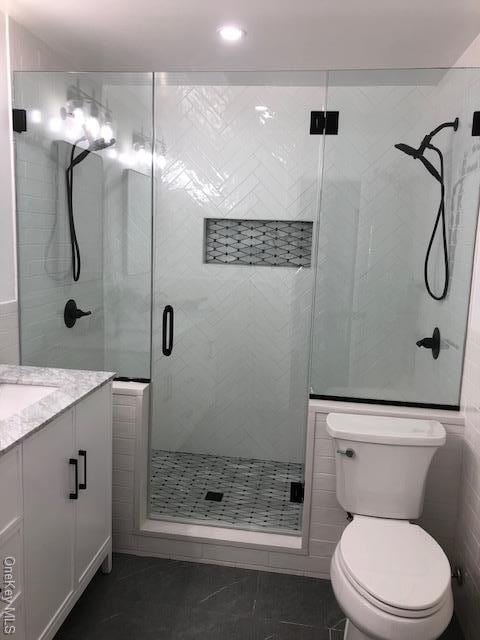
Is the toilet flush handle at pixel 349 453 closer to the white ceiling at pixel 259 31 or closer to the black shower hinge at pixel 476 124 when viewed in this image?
the black shower hinge at pixel 476 124

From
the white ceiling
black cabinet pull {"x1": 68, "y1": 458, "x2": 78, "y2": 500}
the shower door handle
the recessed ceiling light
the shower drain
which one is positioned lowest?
the shower drain

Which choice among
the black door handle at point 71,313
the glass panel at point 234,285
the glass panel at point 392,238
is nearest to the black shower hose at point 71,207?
the black door handle at point 71,313

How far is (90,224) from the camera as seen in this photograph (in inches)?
113

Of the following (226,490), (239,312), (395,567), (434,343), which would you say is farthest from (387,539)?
(239,312)

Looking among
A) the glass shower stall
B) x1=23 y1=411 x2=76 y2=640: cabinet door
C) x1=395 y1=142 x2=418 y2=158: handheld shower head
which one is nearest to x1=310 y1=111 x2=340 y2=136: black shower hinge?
the glass shower stall

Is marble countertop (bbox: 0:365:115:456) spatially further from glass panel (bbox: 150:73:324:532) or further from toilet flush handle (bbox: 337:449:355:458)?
toilet flush handle (bbox: 337:449:355:458)

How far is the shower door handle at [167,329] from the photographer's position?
2.83m

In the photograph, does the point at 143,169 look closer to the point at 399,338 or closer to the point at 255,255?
the point at 255,255

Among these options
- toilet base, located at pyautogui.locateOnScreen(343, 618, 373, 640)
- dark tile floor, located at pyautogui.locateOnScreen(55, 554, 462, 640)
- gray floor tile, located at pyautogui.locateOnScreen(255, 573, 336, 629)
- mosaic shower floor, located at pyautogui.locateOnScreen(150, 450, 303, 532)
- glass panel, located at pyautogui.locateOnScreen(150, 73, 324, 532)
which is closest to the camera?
toilet base, located at pyautogui.locateOnScreen(343, 618, 373, 640)

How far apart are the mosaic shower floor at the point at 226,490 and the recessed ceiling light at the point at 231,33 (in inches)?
87.3

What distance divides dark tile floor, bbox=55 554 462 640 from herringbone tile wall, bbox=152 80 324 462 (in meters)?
0.79

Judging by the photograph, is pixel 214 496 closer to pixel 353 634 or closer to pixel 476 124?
pixel 353 634

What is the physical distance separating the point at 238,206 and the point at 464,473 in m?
2.01

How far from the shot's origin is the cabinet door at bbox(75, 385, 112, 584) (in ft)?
6.56
